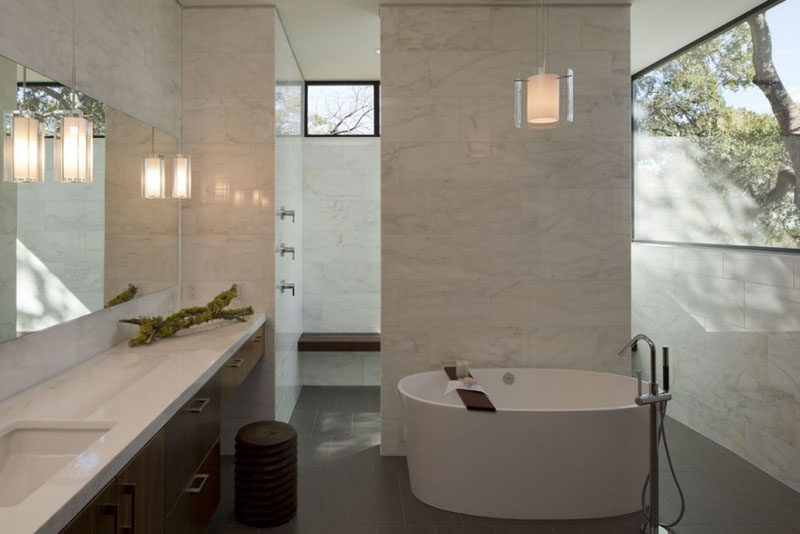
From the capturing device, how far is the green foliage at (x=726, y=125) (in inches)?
135

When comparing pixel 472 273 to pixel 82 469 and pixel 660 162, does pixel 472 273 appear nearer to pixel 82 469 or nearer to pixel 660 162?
pixel 660 162

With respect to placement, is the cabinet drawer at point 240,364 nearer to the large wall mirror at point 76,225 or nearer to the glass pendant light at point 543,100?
the large wall mirror at point 76,225

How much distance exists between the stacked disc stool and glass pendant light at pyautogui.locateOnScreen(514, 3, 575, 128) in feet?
6.27

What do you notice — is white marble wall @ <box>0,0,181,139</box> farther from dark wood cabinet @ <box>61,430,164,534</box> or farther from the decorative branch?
dark wood cabinet @ <box>61,430,164,534</box>

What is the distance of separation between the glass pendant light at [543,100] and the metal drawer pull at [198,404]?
6.19ft

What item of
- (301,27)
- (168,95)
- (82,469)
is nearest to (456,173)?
(301,27)

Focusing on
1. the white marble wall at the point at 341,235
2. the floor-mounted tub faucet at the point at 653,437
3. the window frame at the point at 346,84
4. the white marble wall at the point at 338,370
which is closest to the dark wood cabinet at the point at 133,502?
the floor-mounted tub faucet at the point at 653,437

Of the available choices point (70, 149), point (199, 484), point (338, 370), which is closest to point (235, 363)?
point (199, 484)

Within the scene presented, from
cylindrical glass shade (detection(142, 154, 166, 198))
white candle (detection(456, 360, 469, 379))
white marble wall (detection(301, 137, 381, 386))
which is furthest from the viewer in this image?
white marble wall (detection(301, 137, 381, 386))

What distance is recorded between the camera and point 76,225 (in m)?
2.37

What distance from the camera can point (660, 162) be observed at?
4.61m

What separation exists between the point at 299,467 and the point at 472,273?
1580 mm

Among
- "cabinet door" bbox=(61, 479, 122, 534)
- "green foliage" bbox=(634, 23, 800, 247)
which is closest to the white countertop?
"cabinet door" bbox=(61, 479, 122, 534)

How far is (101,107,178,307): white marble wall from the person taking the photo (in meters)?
2.68
